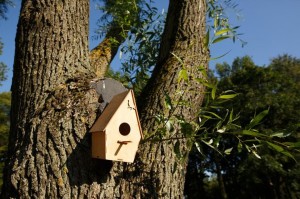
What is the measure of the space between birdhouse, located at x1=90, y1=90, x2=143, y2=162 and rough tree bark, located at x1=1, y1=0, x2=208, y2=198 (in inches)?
3.2

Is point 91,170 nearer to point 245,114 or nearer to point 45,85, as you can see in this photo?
point 45,85

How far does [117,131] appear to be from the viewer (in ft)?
5.77

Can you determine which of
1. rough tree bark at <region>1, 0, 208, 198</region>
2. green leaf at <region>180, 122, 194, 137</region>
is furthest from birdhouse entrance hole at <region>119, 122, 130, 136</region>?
green leaf at <region>180, 122, 194, 137</region>

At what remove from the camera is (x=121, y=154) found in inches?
65.5

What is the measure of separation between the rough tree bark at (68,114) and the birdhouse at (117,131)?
0.08 m

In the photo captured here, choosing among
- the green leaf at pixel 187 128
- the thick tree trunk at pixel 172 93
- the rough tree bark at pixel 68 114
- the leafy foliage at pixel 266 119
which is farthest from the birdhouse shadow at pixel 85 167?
the leafy foliage at pixel 266 119

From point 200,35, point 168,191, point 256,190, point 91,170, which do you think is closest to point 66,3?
point 200,35

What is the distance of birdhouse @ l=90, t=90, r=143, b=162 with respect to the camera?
5.37 feet

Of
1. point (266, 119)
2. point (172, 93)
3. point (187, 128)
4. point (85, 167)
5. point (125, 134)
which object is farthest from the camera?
point (266, 119)

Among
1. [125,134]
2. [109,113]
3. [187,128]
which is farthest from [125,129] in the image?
[187,128]

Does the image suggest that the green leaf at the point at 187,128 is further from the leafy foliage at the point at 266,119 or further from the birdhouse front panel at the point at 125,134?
the leafy foliage at the point at 266,119

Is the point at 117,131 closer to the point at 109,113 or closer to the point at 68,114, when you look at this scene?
the point at 109,113

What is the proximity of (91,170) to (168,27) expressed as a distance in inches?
53.8

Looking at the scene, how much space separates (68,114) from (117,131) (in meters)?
0.31
